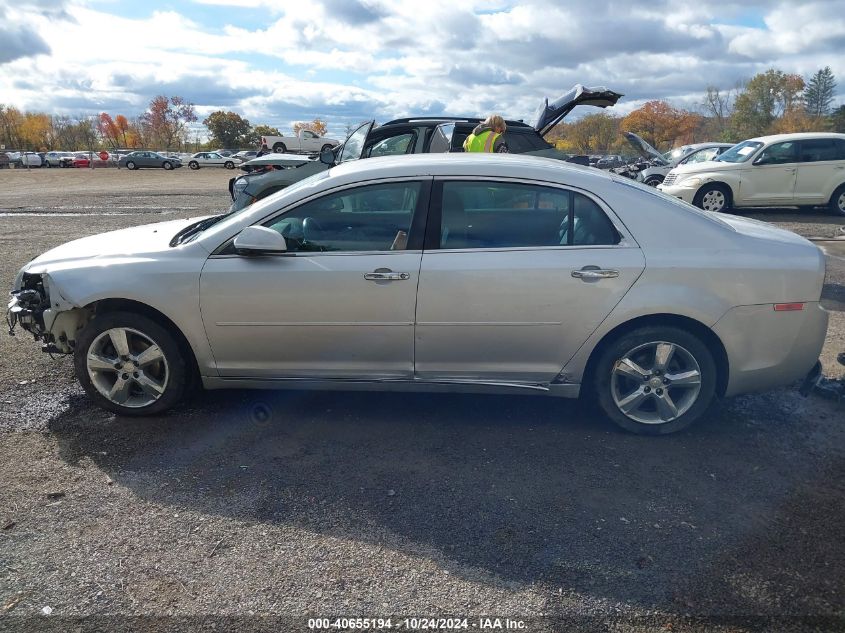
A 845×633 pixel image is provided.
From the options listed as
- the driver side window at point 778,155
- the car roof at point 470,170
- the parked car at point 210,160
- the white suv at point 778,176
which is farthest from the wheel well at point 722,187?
the parked car at point 210,160

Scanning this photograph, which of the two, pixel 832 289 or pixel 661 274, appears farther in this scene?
pixel 832 289

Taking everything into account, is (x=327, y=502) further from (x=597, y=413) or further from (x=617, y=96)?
(x=617, y=96)

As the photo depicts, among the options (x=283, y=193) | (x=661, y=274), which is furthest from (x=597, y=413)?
(x=283, y=193)

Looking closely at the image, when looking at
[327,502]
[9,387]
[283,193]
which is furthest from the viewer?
[9,387]

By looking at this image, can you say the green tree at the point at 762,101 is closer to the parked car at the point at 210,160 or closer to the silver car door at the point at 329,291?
the parked car at the point at 210,160

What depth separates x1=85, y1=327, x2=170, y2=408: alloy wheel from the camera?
410 cm

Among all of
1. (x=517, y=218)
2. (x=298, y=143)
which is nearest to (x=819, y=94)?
(x=298, y=143)

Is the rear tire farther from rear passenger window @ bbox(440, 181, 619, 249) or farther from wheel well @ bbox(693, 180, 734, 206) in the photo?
rear passenger window @ bbox(440, 181, 619, 249)

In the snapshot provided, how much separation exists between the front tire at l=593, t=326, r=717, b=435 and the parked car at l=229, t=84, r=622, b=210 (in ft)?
18.0

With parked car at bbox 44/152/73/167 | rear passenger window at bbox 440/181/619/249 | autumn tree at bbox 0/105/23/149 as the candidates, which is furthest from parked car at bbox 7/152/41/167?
rear passenger window at bbox 440/181/619/249

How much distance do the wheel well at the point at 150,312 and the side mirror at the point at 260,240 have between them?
708 mm

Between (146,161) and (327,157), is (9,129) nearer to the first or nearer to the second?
(146,161)

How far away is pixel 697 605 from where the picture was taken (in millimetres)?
2615

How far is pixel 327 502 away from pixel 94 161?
59199 millimetres
